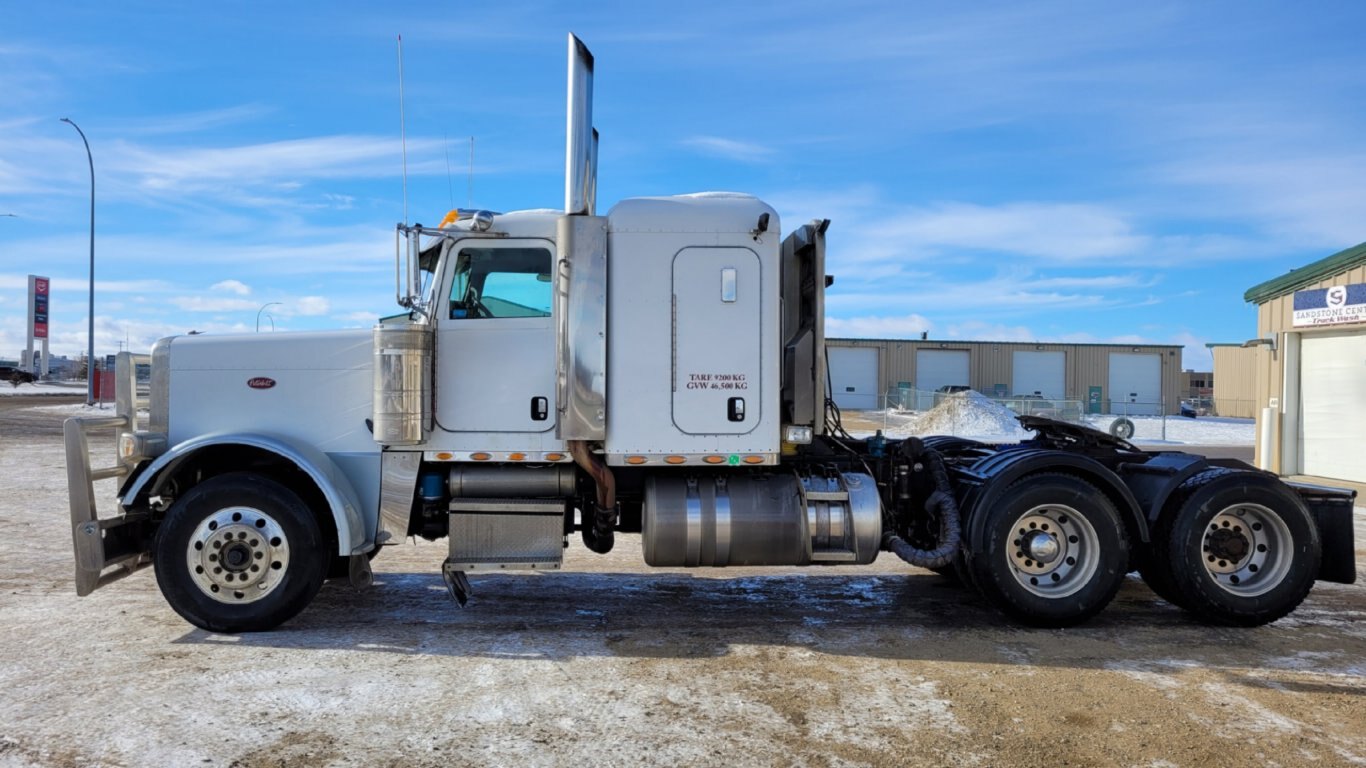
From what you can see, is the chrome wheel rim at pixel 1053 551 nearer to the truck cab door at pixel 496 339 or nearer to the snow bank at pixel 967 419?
the truck cab door at pixel 496 339

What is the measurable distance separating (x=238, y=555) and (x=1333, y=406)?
17.6 meters

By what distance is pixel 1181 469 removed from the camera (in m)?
6.54

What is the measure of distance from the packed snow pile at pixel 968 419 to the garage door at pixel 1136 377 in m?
28.3

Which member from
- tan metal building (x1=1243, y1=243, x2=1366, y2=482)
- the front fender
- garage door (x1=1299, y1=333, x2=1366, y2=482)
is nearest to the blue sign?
tan metal building (x1=1243, y1=243, x2=1366, y2=482)

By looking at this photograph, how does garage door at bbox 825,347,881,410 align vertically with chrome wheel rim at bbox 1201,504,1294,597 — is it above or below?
above

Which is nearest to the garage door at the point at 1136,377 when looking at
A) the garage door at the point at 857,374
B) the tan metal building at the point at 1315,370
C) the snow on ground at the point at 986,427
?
Answer: the garage door at the point at 857,374

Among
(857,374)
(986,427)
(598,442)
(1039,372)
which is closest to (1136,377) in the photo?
(1039,372)

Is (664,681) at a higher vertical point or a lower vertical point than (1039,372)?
lower

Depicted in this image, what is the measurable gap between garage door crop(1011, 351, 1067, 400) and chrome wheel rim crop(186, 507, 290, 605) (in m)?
55.5

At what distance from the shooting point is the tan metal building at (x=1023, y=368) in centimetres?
5503

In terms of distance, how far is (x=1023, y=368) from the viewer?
184ft

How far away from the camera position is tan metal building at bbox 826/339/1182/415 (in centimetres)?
5503

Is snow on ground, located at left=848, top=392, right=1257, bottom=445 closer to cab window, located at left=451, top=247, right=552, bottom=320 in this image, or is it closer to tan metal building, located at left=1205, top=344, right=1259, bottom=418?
tan metal building, located at left=1205, top=344, right=1259, bottom=418

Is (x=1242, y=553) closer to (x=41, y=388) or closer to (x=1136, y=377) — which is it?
(x=1136, y=377)
